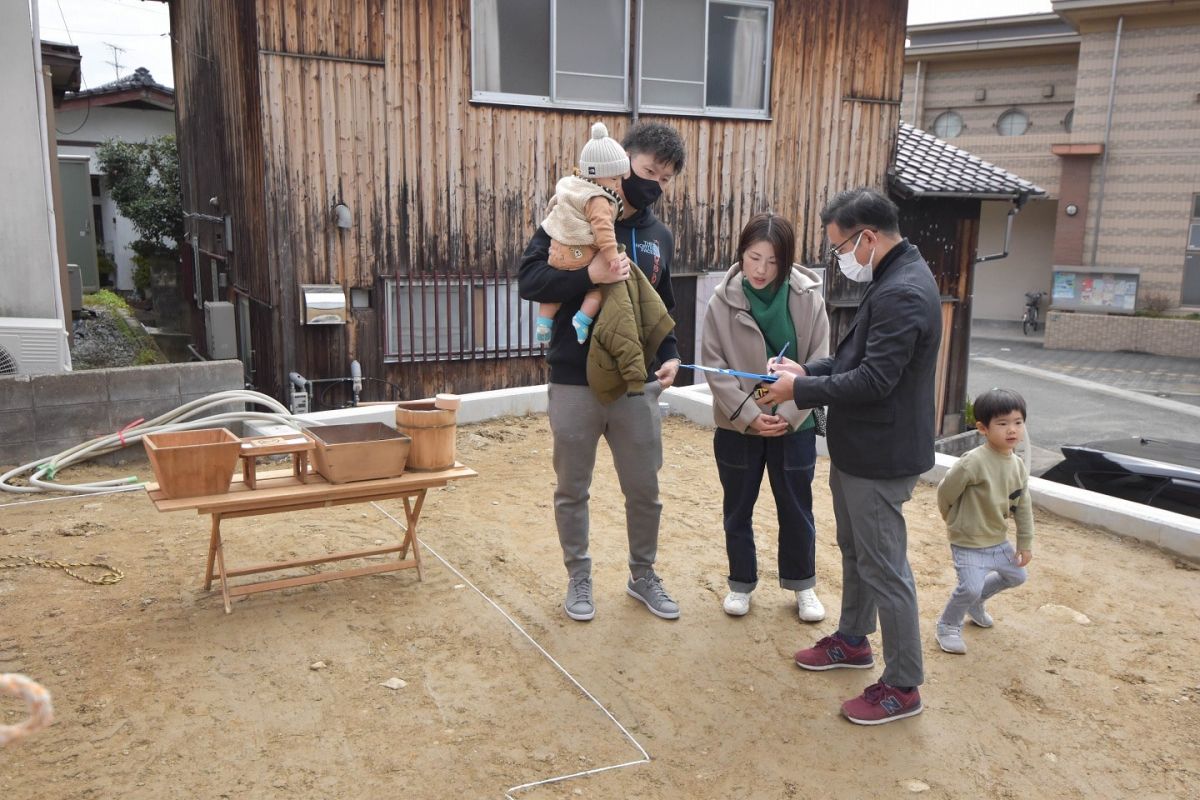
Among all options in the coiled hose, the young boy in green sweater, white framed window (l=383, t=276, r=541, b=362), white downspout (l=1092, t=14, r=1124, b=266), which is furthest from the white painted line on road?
the coiled hose

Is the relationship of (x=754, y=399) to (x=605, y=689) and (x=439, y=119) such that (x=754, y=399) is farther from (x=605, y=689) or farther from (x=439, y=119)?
(x=439, y=119)

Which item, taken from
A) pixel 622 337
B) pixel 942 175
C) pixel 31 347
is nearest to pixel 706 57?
pixel 942 175

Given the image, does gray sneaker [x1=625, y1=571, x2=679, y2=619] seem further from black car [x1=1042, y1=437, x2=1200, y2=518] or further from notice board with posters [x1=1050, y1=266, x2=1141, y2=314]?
→ notice board with posters [x1=1050, y1=266, x2=1141, y2=314]

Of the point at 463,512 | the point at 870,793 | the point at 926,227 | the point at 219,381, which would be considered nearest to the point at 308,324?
the point at 219,381

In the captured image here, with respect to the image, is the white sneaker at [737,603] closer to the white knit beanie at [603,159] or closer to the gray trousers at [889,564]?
the gray trousers at [889,564]

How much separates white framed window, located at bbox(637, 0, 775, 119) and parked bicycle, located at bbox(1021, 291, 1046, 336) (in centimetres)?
1605

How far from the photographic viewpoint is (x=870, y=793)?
278cm

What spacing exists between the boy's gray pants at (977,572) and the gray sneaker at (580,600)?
1482 mm

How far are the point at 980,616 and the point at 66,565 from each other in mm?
4119

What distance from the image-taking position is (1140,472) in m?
6.16

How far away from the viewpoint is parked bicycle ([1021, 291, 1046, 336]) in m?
23.6

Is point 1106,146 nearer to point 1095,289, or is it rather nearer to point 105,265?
point 1095,289

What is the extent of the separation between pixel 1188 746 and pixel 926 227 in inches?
413

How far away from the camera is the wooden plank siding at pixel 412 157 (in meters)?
8.08
